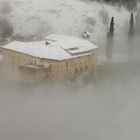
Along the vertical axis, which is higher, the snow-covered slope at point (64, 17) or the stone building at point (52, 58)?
the snow-covered slope at point (64, 17)

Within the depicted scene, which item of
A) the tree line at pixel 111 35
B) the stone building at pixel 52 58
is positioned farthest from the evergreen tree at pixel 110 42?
the stone building at pixel 52 58

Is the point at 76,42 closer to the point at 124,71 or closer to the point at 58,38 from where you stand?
the point at 58,38

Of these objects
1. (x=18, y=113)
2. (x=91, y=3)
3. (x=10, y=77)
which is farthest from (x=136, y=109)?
(x=91, y=3)

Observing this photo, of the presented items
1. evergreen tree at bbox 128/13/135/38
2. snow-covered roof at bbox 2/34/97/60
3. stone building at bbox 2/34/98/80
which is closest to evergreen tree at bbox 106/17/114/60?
evergreen tree at bbox 128/13/135/38

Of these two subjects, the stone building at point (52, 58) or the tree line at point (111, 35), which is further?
the tree line at point (111, 35)

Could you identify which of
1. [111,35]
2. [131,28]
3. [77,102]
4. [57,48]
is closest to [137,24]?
[131,28]

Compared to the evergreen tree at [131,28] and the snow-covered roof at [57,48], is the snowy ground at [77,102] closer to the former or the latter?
the evergreen tree at [131,28]

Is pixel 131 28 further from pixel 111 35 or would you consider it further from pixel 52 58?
pixel 52 58
